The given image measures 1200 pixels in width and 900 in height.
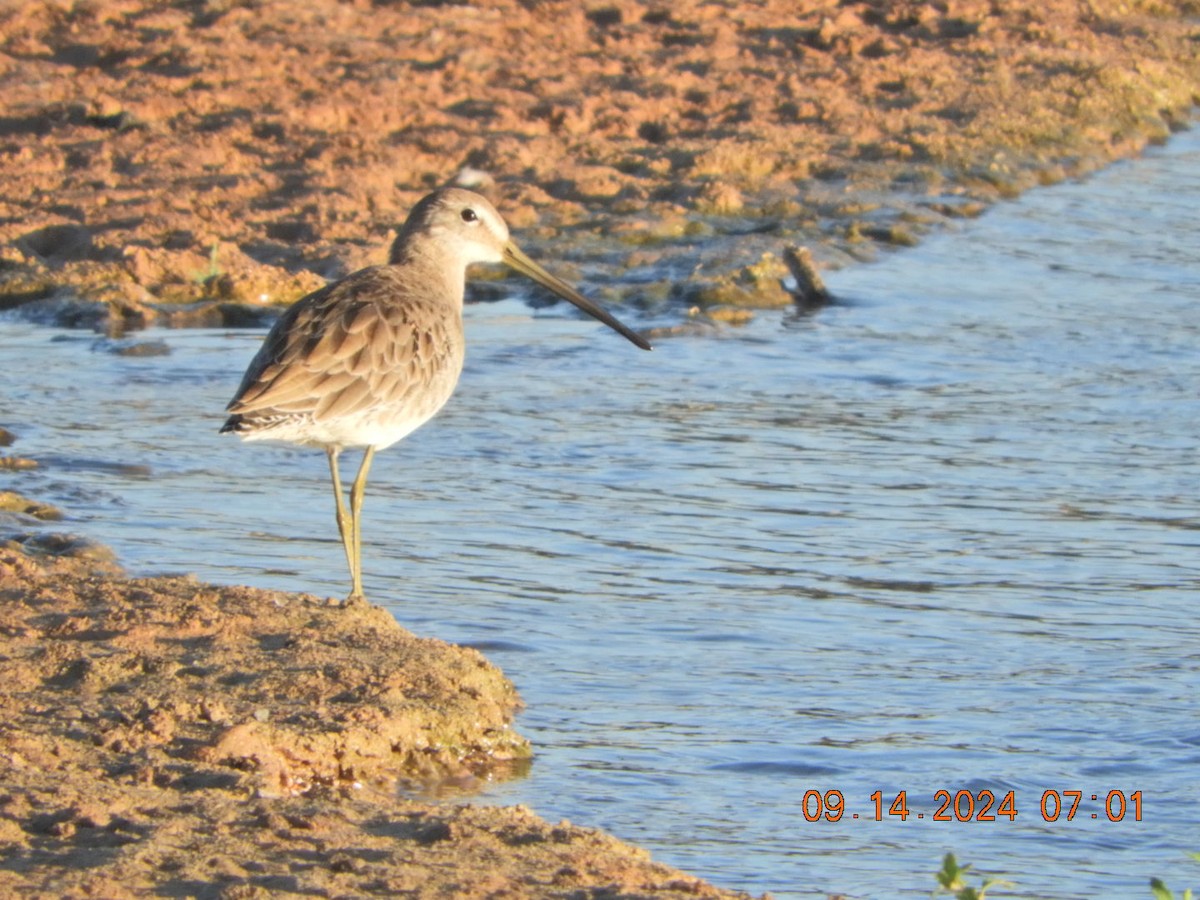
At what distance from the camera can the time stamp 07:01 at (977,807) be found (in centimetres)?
523

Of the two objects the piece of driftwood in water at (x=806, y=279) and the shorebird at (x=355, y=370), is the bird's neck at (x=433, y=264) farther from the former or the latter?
the piece of driftwood in water at (x=806, y=279)

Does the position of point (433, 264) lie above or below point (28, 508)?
above

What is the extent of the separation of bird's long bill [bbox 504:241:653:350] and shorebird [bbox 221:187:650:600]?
27.3 inches

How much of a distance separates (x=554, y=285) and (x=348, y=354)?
1.92 meters

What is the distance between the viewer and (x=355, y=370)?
6.40 meters

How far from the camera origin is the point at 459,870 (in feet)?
14.1

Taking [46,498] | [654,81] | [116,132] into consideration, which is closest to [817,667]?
[46,498]

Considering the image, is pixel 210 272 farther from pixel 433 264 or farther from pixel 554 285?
pixel 433 264

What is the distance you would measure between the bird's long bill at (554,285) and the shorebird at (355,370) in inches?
27.3

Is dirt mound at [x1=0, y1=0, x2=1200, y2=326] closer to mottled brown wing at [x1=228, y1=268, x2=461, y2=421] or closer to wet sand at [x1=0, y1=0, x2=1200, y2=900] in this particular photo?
wet sand at [x1=0, y1=0, x2=1200, y2=900]

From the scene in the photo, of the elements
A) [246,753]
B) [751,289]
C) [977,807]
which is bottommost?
[977,807]

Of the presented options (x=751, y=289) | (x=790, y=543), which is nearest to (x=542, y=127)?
(x=751, y=289)

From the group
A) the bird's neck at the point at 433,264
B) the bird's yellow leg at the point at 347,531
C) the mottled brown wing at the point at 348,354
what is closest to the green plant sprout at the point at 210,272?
the bird's neck at the point at 433,264

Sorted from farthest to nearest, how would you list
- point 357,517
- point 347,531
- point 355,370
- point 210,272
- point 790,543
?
point 210,272, point 790,543, point 357,517, point 347,531, point 355,370
